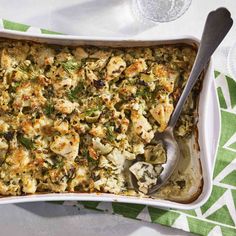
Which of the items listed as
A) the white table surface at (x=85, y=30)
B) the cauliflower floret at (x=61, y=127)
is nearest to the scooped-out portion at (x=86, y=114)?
the cauliflower floret at (x=61, y=127)

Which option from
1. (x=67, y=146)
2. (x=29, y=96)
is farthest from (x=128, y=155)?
(x=29, y=96)

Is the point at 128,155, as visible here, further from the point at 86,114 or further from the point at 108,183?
the point at 86,114

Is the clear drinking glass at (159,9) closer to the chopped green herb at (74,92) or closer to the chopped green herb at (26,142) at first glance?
the chopped green herb at (74,92)

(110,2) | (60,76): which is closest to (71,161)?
(60,76)

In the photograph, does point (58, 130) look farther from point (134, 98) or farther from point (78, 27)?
point (78, 27)

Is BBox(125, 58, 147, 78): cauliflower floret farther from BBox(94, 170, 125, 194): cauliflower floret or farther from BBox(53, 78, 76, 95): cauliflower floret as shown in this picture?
BBox(94, 170, 125, 194): cauliflower floret

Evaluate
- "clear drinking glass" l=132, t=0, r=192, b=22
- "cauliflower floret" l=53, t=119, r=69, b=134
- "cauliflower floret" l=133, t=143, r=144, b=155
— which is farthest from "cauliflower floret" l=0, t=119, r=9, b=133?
"clear drinking glass" l=132, t=0, r=192, b=22
